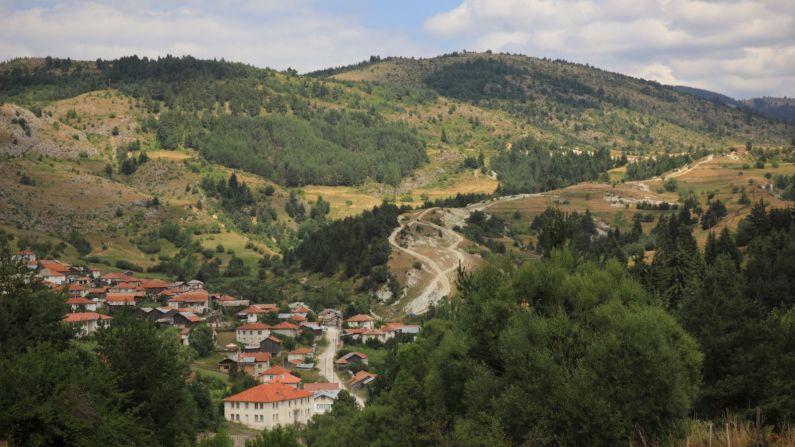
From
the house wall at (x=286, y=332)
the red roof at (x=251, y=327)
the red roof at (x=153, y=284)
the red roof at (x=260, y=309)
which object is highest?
the red roof at (x=153, y=284)

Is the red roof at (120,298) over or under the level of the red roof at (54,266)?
under

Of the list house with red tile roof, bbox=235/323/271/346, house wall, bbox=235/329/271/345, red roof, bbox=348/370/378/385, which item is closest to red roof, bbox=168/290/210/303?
house with red tile roof, bbox=235/323/271/346

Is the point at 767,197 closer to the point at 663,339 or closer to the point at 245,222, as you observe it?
the point at 245,222

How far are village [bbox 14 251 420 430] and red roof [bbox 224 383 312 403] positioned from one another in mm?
71

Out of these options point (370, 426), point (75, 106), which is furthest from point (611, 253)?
point (75, 106)

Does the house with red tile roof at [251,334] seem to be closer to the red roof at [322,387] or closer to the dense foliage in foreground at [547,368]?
the red roof at [322,387]

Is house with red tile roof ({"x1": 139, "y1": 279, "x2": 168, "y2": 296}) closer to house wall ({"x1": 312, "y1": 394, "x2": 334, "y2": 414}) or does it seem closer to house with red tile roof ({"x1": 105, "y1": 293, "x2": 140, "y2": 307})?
house with red tile roof ({"x1": 105, "y1": 293, "x2": 140, "y2": 307})

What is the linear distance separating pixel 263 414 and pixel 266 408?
0.49 m

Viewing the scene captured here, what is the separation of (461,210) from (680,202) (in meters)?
32.4

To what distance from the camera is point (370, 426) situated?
41125mm

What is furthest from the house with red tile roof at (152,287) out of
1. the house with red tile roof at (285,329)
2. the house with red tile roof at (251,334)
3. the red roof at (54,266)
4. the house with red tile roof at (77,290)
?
the house with red tile roof at (251,334)

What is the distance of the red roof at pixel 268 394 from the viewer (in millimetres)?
63906

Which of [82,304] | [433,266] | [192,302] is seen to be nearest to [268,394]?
[82,304]

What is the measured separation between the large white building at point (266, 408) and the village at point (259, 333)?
0.23ft
